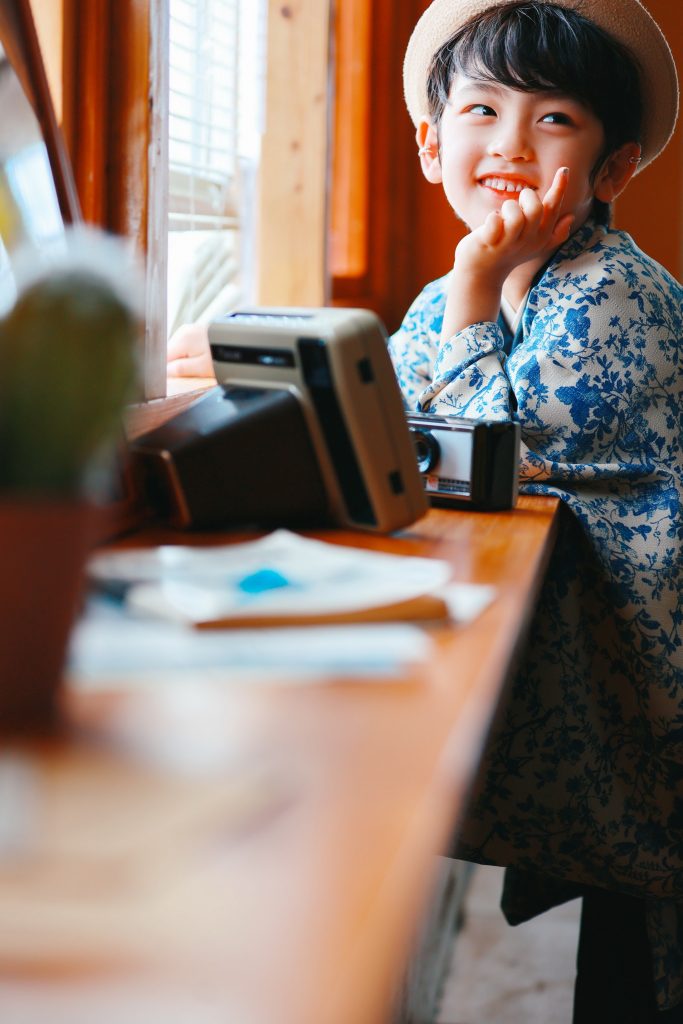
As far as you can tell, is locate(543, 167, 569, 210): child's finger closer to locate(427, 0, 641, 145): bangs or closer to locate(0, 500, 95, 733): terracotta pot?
locate(427, 0, 641, 145): bangs

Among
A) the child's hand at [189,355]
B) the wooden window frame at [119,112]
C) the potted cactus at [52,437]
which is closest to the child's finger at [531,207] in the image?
the wooden window frame at [119,112]

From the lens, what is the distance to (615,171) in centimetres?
150

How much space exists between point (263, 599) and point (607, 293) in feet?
2.59

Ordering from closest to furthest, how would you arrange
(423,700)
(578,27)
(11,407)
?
(11,407), (423,700), (578,27)

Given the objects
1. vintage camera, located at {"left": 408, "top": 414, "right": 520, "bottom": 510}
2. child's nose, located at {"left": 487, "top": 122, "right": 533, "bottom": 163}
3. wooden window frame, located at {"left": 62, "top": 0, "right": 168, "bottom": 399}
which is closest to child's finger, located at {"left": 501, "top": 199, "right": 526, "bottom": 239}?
child's nose, located at {"left": 487, "top": 122, "right": 533, "bottom": 163}

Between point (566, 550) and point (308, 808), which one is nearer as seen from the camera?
point (308, 808)

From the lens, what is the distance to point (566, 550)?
1266 millimetres

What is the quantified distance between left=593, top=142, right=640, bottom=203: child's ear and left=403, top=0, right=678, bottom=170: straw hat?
5 centimetres

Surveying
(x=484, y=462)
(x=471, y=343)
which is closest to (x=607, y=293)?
(x=471, y=343)

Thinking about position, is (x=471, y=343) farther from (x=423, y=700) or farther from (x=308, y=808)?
(x=308, y=808)

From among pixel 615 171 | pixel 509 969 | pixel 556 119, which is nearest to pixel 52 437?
pixel 556 119

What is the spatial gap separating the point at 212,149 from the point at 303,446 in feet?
3.87

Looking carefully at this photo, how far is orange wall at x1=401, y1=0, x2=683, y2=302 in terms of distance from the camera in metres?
3.05

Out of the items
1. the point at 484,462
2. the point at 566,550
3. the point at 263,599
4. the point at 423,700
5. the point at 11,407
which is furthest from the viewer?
the point at 566,550
